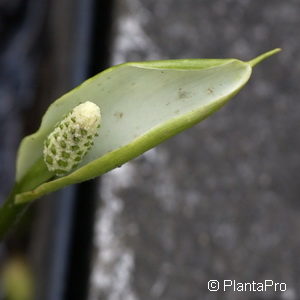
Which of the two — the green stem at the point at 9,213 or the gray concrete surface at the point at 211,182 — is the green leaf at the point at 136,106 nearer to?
the green stem at the point at 9,213

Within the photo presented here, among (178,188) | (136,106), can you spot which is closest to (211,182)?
(178,188)

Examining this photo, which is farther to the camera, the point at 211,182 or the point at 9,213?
the point at 211,182

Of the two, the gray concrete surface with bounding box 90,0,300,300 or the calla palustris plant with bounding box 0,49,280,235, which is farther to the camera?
the gray concrete surface with bounding box 90,0,300,300

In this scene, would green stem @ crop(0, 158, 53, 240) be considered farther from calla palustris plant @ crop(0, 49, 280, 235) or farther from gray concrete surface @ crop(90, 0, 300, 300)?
gray concrete surface @ crop(90, 0, 300, 300)

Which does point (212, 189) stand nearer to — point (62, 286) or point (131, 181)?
point (131, 181)

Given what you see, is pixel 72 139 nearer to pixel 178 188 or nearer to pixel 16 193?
pixel 16 193

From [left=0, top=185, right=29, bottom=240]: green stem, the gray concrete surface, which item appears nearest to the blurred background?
the gray concrete surface

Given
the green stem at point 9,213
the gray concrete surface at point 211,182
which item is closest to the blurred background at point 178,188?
the gray concrete surface at point 211,182
